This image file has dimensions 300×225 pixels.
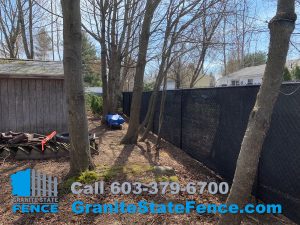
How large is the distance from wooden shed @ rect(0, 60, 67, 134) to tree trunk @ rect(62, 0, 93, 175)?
4.42 meters

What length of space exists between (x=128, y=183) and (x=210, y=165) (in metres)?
2.18

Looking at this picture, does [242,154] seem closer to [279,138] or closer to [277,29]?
[277,29]

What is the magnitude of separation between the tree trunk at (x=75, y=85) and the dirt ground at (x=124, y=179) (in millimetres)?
421

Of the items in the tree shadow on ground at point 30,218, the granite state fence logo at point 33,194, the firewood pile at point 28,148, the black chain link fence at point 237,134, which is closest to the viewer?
the tree shadow on ground at point 30,218

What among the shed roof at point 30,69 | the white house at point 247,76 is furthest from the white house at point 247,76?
the shed roof at point 30,69

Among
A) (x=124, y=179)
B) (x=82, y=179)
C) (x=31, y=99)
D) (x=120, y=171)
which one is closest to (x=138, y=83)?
(x=31, y=99)

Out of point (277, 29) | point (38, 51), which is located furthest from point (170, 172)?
point (38, 51)

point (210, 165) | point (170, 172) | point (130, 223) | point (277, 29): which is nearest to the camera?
point (277, 29)

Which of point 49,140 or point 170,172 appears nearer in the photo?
point 170,172

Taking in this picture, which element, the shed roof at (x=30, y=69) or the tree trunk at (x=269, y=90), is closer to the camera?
the tree trunk at (x=269, y=90)

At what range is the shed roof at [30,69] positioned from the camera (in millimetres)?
8025

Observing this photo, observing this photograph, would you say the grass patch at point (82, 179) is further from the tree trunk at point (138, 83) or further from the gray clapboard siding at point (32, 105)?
the gray clapboard siding at point (32, 105)

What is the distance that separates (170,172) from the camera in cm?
448

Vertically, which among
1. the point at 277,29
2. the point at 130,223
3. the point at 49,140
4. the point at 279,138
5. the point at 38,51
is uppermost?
the point at 38,51
